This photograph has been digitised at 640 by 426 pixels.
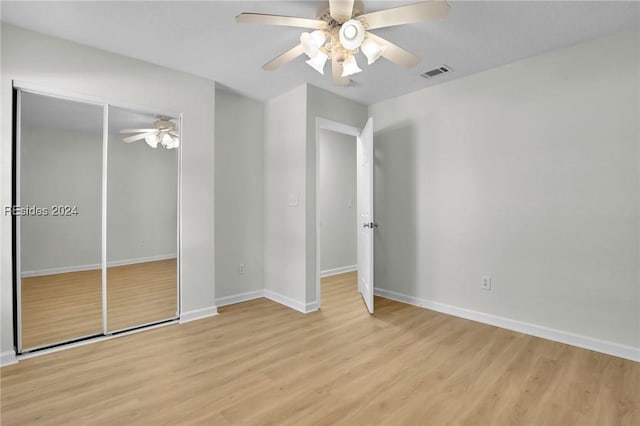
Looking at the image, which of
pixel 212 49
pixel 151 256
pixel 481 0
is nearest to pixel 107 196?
pixel 151 256

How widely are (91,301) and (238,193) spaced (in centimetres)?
180

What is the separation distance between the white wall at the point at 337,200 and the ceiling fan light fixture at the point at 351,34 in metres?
3.35

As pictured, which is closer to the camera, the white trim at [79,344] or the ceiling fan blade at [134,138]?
the white trim at [79,344]

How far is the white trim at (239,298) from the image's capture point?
3678mm

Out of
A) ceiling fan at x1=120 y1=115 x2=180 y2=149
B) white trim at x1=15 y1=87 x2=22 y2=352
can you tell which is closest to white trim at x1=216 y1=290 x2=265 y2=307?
white trim at x1=15 y1=87 x2=22 y2=352

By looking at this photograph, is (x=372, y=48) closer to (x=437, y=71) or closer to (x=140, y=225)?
(x=437, y=71)

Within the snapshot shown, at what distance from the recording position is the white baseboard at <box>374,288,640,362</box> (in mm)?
2418

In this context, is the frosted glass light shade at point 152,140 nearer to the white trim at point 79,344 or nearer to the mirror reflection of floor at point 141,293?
the mirror reflection of floor at point 141,293

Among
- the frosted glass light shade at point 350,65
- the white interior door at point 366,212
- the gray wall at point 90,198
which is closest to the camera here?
the frosted glass light shade at point 350,65

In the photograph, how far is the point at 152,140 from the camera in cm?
301

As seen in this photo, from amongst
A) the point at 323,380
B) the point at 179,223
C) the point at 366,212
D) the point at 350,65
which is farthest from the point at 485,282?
the point at 179,223

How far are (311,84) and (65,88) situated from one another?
2198mm

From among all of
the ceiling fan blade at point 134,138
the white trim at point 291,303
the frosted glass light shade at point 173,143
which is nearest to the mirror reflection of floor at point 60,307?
the ceiling fan blade at point 134,138

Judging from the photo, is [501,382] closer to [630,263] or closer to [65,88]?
[630,263]
